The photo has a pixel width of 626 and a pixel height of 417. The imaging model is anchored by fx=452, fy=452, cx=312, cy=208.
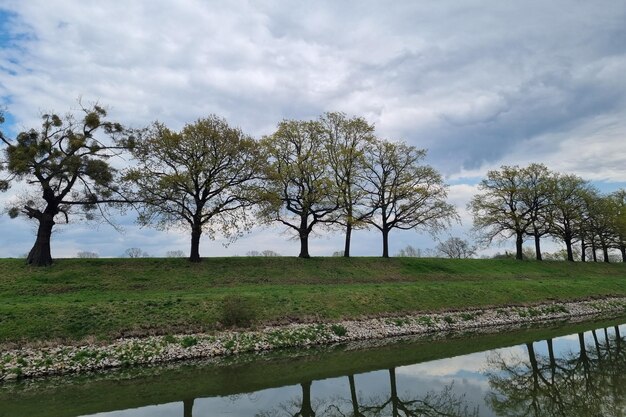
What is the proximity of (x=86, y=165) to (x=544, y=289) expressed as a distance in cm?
3962

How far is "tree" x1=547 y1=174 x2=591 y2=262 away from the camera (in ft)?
209

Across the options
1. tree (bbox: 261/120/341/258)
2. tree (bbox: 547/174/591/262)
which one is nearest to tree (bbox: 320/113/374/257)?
tree (bbox: 261/120/341/258)

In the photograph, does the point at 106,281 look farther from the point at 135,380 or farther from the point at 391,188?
the point at 391,188

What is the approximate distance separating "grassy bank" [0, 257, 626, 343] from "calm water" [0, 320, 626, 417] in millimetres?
4601

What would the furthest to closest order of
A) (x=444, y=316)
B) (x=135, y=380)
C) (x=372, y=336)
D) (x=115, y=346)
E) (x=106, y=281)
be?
(x=106, y=281) < (x=444, y=316) < (x=372, y=336) < (x=115, y=346) < (x=135, y=380)

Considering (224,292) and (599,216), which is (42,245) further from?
(599,216)

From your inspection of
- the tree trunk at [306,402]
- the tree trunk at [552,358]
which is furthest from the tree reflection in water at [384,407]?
the tree trunk at [552,358]

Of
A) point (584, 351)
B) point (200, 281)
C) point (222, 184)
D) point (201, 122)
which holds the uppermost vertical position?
point (201, 122)

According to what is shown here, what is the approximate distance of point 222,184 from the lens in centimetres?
4028

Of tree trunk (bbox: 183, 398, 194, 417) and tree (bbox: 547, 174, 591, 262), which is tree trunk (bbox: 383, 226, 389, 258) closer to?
tree (bbox: 547, 174, 591, 262)

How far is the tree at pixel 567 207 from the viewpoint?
209 ft

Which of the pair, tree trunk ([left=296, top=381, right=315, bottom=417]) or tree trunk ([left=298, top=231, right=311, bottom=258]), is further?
tree trunk ([left=298, top=231, right=311, bottom=258])

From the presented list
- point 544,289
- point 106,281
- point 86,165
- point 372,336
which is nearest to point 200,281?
point 106,281

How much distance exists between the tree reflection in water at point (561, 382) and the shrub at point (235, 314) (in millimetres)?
12121
